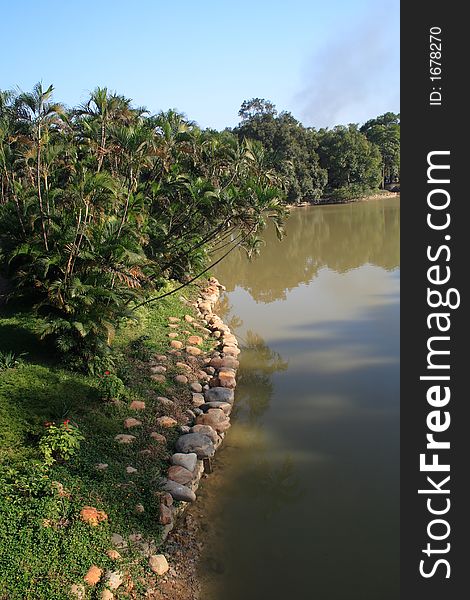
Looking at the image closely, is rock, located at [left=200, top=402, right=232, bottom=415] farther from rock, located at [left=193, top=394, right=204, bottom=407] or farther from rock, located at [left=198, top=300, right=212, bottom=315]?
rock, located at [left=198, top=300, right=212, bottom=315]

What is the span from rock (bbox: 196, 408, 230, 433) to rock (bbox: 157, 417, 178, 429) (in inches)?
15.4

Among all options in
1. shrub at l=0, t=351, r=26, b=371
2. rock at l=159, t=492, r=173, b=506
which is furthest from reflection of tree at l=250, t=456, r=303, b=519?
shrub at l=0, t=351, r=26, b=371

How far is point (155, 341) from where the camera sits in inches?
386

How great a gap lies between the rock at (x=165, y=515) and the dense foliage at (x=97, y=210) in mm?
3036

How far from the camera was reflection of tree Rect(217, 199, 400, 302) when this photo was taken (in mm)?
18575

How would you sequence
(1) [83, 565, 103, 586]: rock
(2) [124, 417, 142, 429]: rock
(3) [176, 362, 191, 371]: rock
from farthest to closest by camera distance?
(3) [176, 362, 191, 371]: rock
(2) [124, 417, 142, 429]: rock
(1) [83, 565, 103, 586]: rock

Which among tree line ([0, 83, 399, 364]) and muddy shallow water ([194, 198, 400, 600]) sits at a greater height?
tree line ([0, 83, 399, 364])

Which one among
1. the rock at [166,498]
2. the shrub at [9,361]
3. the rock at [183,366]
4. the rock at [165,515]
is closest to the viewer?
the rock at [165,515]

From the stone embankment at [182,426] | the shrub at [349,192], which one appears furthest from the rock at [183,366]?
the shrub at [349,192]

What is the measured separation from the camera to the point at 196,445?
6.64m

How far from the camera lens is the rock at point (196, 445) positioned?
6.58 m

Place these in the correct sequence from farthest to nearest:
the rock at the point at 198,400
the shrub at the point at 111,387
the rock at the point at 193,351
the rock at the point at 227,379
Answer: the rock at the point at 193,351 → the rock at the point at 227,379 → the rock at the point at 198,400 → the shrub at the point at 111,387

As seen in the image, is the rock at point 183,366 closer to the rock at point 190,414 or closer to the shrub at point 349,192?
the rock at point 190,414

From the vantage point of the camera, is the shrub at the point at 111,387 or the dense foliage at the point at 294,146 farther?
the dense foliage at the point at 294,146
